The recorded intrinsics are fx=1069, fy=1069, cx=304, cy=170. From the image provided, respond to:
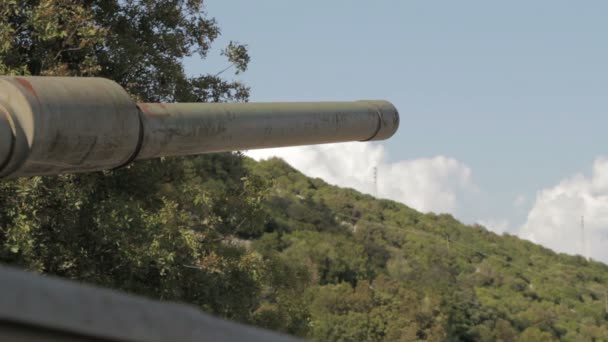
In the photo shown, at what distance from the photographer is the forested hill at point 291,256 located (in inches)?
455

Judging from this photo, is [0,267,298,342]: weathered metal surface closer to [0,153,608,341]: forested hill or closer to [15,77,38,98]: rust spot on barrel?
[15,77,38,98]: rust spot on barrel

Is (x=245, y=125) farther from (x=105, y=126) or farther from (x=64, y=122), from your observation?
(x=64, y=122)

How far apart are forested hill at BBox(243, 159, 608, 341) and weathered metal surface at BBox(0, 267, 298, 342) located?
38445mm

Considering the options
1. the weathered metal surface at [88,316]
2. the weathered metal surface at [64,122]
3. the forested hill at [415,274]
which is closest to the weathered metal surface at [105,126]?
the weathered metal surface at [64,122]

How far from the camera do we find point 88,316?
119 cm

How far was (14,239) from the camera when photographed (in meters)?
10.7

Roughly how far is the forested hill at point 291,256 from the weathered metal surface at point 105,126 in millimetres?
5958

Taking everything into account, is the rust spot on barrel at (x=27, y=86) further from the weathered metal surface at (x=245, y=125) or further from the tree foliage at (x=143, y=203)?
the tree foliage at (x=143, y=203)

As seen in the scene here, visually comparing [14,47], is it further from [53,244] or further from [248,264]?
[248,264]

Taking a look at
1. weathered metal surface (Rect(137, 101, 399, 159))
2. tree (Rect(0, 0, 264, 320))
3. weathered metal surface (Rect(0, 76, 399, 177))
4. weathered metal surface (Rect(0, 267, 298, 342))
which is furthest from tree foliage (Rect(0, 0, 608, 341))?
weathered metal surface (Rect(0, 267, 298, 342))

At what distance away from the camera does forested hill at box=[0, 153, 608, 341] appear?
37.9 feet

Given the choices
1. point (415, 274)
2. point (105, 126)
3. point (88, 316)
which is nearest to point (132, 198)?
point (105, 126)

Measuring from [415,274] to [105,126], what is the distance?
71.1 meters

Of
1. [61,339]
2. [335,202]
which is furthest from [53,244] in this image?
[335,202]
